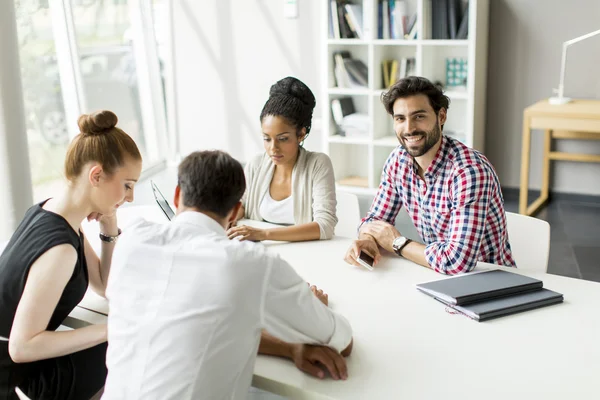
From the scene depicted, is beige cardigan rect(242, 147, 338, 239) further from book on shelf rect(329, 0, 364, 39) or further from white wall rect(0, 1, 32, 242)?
book on shelf rect(329, 0, 364, 39)

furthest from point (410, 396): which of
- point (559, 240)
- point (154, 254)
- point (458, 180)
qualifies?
point (559, 240)

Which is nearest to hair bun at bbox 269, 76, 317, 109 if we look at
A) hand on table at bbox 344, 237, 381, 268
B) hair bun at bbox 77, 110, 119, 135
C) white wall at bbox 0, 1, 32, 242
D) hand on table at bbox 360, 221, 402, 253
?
hand on table at bbox 360, 221, 402, 253

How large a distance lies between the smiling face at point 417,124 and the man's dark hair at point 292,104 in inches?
16.7

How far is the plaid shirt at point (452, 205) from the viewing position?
2.06m

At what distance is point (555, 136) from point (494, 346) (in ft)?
13.0

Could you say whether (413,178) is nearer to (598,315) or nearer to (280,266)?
(598,315)

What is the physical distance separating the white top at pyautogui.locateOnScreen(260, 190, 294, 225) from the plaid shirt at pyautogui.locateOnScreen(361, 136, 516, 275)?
37 centimetres

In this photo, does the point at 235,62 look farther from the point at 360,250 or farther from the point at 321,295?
the point at 321,295

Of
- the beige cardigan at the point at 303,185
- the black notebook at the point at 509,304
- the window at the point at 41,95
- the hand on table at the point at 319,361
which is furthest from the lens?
the window at the point at 41,95

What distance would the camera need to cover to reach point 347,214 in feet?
9.20

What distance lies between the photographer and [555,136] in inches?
203

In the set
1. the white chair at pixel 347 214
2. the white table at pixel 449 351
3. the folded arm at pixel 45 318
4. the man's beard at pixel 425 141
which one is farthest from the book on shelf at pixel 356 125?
the folded arm at pixel 45 318

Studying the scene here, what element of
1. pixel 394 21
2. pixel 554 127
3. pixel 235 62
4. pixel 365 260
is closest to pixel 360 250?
pixel 365 260

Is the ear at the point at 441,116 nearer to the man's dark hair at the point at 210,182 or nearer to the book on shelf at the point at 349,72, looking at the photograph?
the man's dark hair at the point at 210,182
